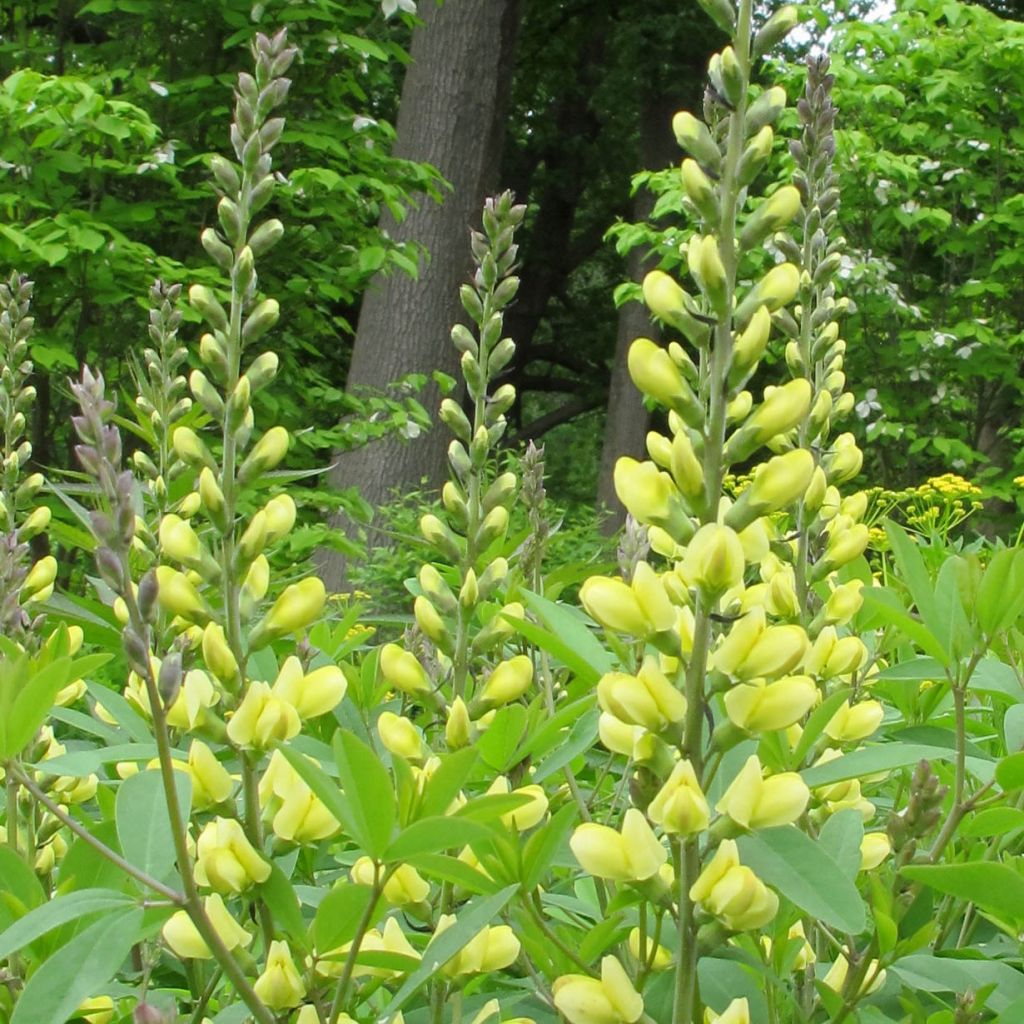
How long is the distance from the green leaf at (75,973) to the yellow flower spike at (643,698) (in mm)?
329

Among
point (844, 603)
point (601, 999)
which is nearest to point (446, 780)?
point (601, 999)

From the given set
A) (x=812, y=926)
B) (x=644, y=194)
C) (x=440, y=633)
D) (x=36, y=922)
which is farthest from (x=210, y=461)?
(x=644, y=194)

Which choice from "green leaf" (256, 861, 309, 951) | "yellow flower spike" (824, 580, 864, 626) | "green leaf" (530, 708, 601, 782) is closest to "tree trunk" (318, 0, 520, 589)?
"yellow flower spike" (824, 580, 864, 626)

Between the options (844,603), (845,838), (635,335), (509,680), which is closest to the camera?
(845,838)

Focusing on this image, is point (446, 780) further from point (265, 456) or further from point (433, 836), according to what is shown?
point (265, 456)

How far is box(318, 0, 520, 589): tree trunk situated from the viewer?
8273 mm

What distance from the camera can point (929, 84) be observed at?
371 inches

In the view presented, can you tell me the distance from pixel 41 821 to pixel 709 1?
3.50 ft

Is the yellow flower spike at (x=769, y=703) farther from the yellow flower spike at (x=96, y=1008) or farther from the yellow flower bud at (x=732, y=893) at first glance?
the yellow flower spike at (x=96, y=1008)

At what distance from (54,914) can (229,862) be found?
0.36ft

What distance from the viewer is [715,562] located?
783mm

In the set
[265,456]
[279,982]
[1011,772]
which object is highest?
[265,456]

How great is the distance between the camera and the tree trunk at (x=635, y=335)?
1284 centimetres

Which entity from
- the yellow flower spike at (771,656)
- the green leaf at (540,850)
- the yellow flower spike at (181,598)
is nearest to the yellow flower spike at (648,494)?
the yellow flower spike at (771,656)
